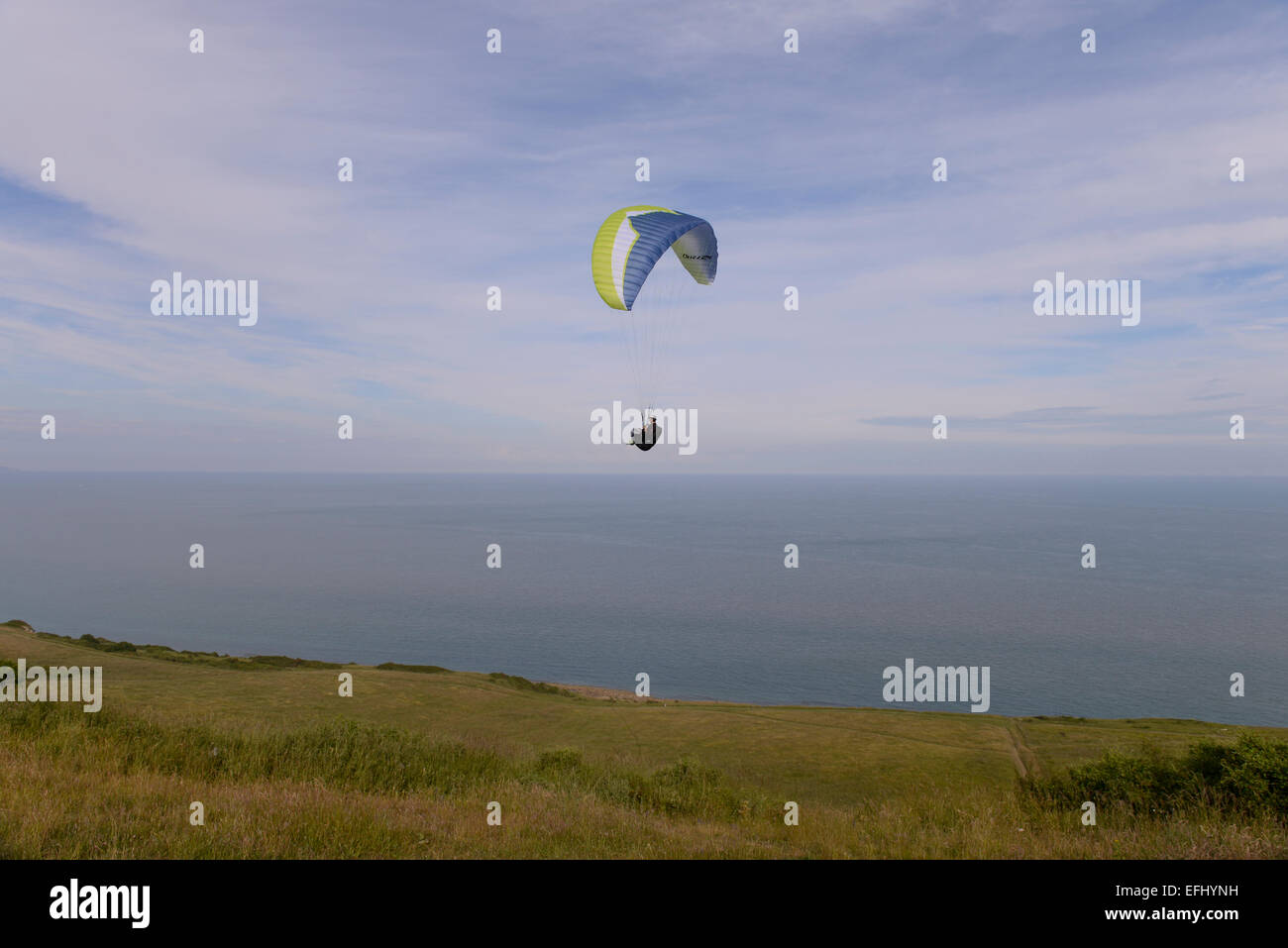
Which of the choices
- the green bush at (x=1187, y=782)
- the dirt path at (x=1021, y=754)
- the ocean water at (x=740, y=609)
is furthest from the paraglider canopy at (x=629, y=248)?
the ocean water at (x=740, y=609)

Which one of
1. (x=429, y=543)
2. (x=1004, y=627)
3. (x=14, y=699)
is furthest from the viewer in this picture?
(x=429, y=543)

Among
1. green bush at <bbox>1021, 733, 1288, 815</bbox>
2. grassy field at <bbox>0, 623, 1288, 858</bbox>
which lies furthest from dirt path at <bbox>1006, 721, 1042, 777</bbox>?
grassy field at <bbox>0, 623, 1288, 858</bbox>

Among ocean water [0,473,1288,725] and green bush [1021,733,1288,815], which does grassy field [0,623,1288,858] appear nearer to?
green bush [1021,733,1288,815]

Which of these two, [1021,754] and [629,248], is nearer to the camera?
[629,248]

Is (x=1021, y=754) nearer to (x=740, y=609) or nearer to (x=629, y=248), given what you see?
(x=629, y=248)

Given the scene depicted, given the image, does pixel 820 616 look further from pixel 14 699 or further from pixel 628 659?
pixel 14 699

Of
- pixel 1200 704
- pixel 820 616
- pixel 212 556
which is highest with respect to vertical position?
pixel 212 556

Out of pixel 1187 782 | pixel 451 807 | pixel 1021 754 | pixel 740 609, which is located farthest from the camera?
pixel 740 609

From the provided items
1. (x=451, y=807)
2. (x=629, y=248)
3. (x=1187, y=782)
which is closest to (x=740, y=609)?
(x=629, y=248)

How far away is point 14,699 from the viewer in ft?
41.1

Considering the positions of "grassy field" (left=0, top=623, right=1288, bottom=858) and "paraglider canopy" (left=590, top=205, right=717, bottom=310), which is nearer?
"grassy field" (left=0, top=623, right=1288, bottom=858)

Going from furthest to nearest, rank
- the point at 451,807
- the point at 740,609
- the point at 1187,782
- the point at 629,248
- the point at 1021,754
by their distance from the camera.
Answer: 1. the point at 740,609
2. the point at 1021,754
3. the point at 629,248
4. the point at 1187,782
5. the point at 451,807
